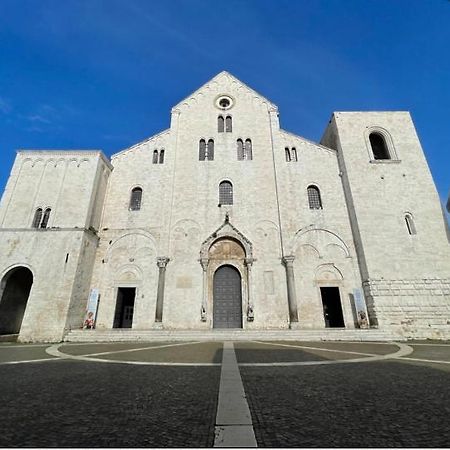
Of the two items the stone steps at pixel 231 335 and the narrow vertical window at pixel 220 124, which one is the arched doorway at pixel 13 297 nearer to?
the stone steps at pixel 231 335

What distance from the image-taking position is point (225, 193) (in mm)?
18328

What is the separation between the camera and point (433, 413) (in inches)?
117

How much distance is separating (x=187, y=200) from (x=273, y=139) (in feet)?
27.1

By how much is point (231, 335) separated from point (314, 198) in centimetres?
1113

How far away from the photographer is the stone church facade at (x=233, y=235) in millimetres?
14383

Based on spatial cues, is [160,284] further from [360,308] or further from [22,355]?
[360,308]

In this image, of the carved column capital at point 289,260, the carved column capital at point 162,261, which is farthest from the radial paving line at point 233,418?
the carved column capital at point 162,261

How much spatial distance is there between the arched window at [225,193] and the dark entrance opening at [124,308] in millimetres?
8702

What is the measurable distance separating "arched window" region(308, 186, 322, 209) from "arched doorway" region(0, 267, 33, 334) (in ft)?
61.8

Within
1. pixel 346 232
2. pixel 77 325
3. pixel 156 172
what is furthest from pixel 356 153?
pixel 77 325

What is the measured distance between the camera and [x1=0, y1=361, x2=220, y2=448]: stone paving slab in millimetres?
2373

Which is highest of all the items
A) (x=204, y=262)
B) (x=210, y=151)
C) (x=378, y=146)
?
(x=378, y=146)

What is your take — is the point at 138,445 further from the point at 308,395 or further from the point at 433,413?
the point at 433,413

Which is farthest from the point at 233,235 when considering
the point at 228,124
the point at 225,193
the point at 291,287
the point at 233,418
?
the point at 233,418
